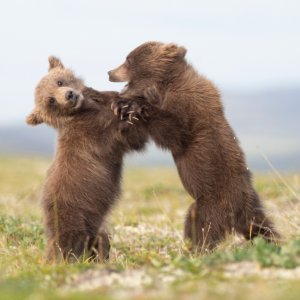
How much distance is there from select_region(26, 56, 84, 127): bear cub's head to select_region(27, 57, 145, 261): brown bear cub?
0.04ft

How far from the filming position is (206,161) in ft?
26.5

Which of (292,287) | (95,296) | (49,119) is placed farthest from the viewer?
(49,119)

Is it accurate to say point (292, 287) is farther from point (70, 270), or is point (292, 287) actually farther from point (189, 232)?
point (189, 232)

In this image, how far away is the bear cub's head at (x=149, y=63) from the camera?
9117 millimetres

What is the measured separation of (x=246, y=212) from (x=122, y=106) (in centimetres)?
193

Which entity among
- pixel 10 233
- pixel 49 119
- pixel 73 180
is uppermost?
pixel 49 119

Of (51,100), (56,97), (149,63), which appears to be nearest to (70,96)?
(56,97)

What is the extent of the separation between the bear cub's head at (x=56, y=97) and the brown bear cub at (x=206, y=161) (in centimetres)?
79

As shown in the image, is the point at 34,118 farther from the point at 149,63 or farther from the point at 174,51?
the point at 174,51

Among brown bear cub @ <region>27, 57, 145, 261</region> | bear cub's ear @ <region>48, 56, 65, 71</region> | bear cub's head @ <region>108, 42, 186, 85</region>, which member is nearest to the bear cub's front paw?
brown bear cub @ <region>27, 57, 145, 261</region>

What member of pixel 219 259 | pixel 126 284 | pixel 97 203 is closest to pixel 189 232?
pixel 97 203

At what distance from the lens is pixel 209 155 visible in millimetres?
→ 8086

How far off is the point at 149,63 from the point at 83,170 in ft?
6.02

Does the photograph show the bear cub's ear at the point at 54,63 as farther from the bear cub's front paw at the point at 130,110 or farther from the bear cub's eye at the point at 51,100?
the bear cub's front paw at the point at 130,110
